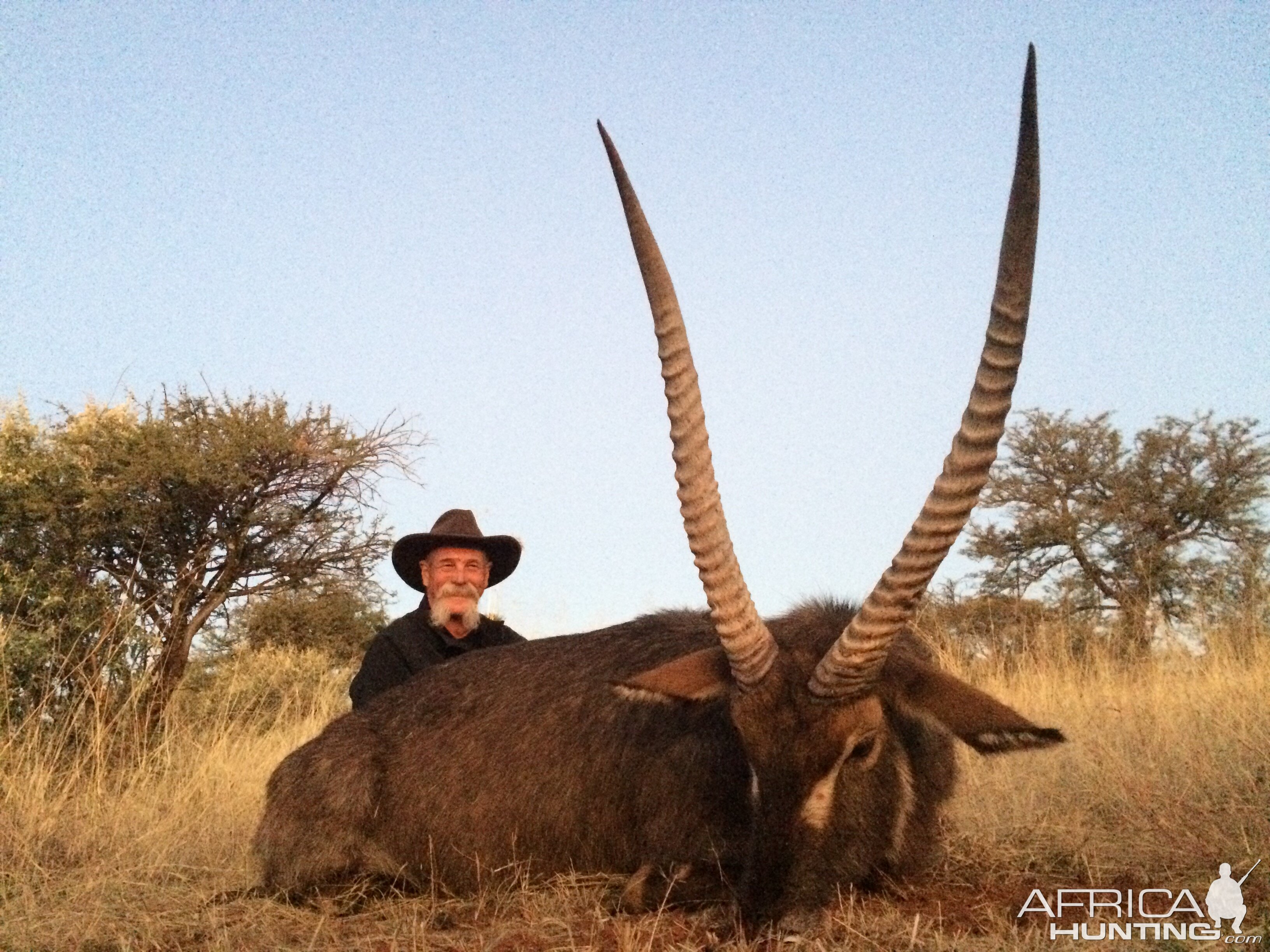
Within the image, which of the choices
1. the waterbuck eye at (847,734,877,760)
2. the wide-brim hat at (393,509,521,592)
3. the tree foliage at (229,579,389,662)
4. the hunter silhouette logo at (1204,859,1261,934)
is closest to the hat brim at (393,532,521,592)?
the wide-brim hat at (393,509,521,592)

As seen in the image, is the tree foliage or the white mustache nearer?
the white mustache

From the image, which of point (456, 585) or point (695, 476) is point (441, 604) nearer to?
point (456, 585)

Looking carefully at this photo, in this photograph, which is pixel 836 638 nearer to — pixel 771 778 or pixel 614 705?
pixel 771 778

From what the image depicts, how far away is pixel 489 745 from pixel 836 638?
181 centimetres

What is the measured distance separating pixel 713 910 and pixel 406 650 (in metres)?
3.50

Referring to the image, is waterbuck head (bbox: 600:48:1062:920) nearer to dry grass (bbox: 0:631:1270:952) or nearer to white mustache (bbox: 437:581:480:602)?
dry grass (bbox: 0:631:1270:952)

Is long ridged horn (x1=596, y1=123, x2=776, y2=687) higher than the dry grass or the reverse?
higher

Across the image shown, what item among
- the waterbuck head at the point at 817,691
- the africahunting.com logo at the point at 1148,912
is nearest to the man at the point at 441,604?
the waterbuck head at the point at 817,691

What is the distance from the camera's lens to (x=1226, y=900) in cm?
353

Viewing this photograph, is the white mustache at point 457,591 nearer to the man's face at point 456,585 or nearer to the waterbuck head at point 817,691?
the man's face at point 456,585

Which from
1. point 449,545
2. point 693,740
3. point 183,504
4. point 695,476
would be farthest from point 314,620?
point 695,476

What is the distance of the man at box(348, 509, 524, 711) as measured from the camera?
6.86m

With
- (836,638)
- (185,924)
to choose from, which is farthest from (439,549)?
(836,638)

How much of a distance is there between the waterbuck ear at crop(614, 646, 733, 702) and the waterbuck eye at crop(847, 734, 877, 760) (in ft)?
1.66
